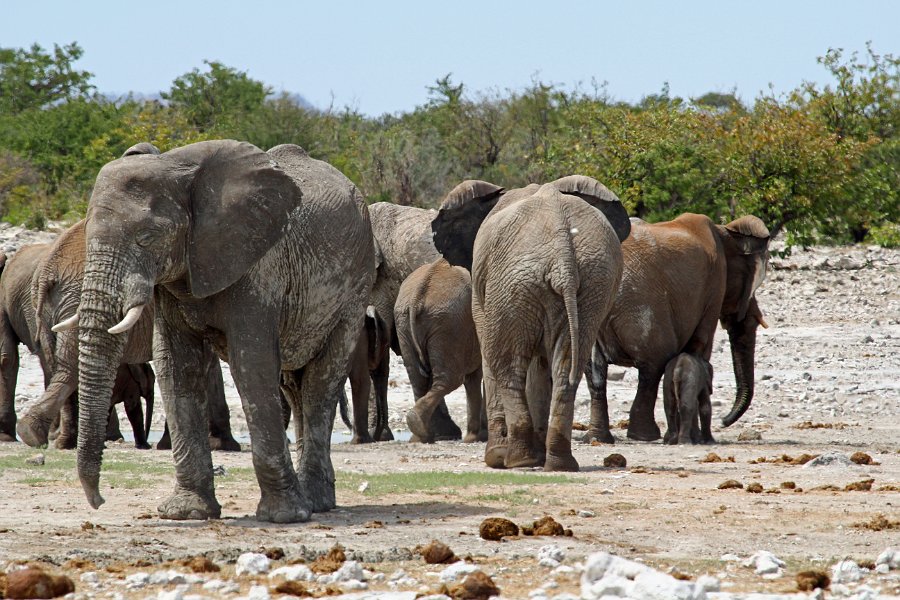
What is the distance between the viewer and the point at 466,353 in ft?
48.9

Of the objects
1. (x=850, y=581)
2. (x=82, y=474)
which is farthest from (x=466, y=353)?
(x=850, y=581)

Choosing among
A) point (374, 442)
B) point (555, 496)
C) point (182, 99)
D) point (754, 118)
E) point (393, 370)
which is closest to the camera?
point (555, 496)

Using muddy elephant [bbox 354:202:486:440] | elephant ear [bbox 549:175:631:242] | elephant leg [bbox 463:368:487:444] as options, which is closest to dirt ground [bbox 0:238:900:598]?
elephant leg [bbox 463:368:487:444]

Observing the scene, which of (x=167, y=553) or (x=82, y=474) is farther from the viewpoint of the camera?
(x=82, y=474)

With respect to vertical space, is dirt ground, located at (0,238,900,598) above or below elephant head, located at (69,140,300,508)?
below

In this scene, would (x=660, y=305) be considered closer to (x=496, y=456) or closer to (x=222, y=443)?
(x=496, y=456)

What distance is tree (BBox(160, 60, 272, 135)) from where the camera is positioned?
1745 inches

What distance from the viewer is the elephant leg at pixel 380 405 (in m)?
16.0

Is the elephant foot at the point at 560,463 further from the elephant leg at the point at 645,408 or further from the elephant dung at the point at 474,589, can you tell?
the elephant dung at the point at 474,589

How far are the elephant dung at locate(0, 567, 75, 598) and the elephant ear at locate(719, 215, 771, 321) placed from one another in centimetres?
1038

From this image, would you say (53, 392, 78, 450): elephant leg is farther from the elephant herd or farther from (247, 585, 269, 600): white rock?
(247, 585, 269, 600): white rock

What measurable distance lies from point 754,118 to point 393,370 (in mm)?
17493

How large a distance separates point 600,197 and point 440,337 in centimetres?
276

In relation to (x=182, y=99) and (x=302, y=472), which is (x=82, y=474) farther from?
(x=182, y=99)
